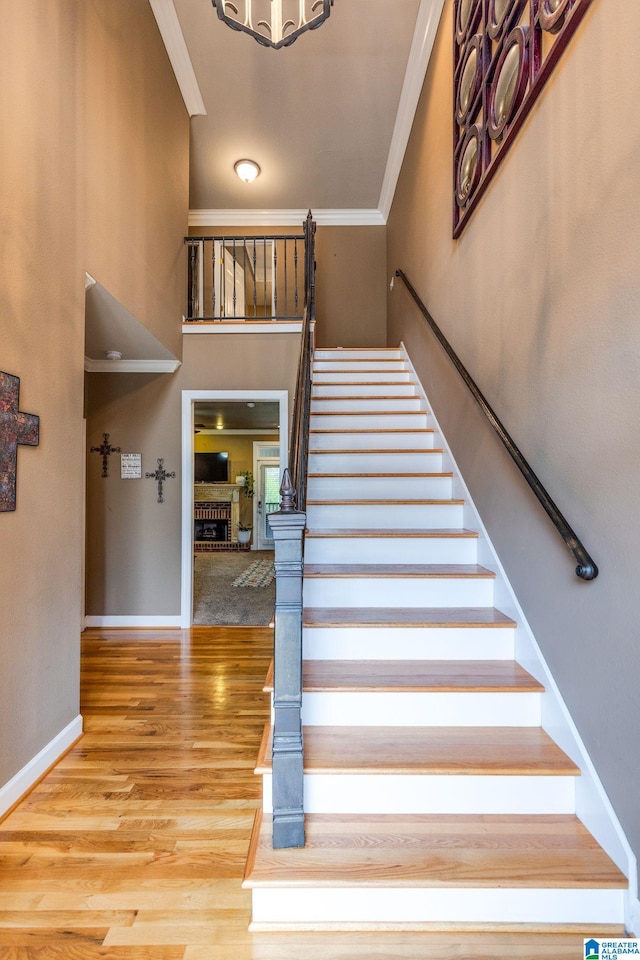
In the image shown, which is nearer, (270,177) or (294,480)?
(294,480)

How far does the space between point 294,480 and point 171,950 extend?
1496 mm

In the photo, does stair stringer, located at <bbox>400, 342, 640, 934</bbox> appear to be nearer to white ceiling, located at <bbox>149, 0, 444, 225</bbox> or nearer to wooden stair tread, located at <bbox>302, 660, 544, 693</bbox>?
wooden stair tread, located at <bbox>302, 660, 544, 693</bbox>

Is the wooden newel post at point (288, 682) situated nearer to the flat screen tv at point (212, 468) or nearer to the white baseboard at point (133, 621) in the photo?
the white baseboard at point (133, 621)

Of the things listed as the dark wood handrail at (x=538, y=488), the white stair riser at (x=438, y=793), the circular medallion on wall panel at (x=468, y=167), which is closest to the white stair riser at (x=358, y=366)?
the dark wood handrail at (x=538, y=488)

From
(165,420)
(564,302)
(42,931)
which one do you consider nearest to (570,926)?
(42,931)

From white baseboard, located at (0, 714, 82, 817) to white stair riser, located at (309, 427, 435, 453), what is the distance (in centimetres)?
216

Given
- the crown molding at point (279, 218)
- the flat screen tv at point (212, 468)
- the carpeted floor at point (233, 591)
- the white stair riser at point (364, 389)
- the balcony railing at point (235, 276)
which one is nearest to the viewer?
the white stair riser at point (364, 389)

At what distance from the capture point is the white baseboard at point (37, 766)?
6.21 feet

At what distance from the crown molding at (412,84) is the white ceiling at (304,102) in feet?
0.04

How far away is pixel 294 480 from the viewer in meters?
1.90

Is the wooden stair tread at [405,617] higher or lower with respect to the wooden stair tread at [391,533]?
lower

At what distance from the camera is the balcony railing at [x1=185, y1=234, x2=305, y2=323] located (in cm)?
434

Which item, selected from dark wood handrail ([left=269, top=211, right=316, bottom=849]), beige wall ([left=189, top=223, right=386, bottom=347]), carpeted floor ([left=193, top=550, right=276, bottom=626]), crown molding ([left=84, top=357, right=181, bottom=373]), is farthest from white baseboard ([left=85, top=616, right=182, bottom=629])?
beige wall ([left=189, top=223, right=386, bottom=347])

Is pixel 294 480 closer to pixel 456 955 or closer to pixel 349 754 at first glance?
pixel 349 754
